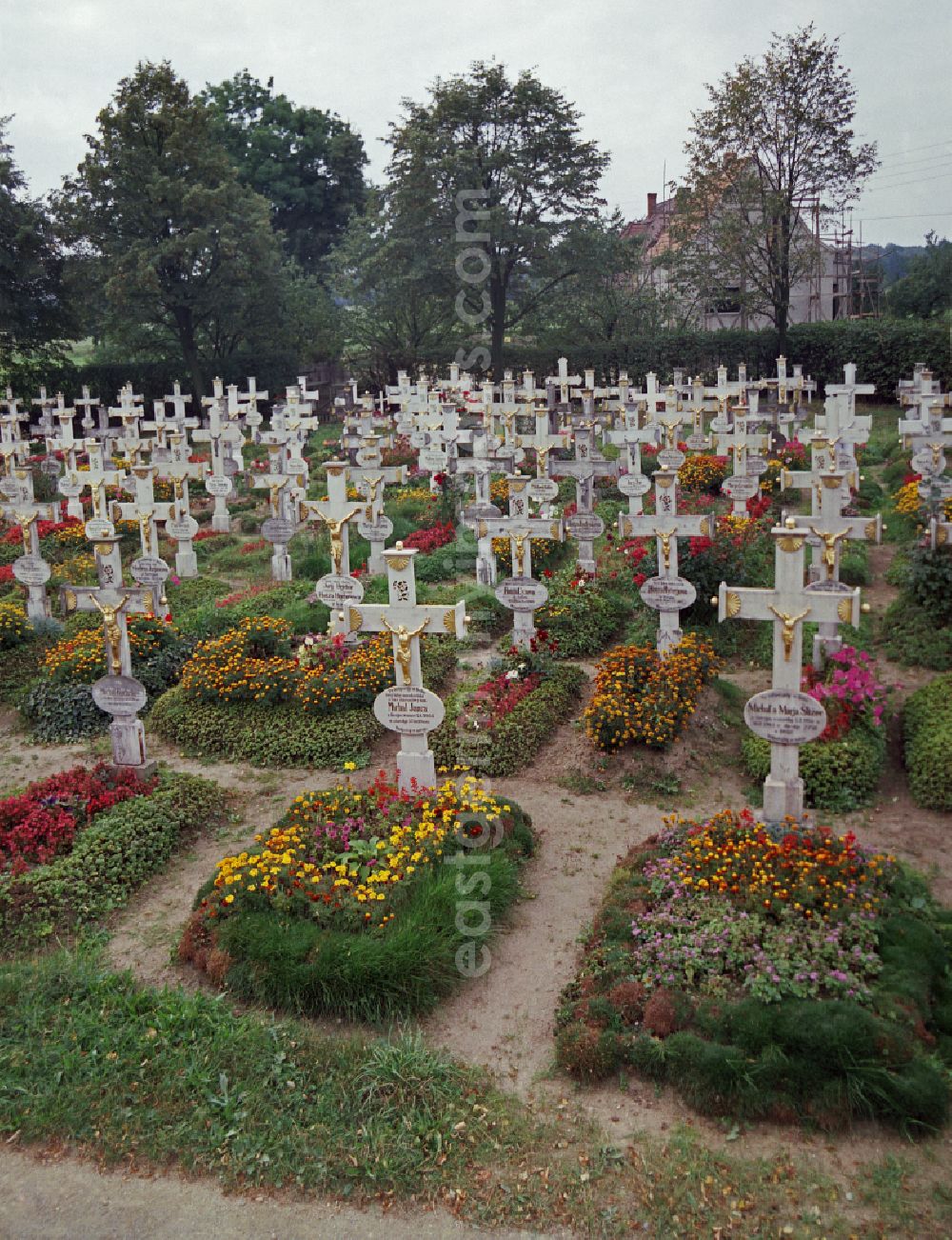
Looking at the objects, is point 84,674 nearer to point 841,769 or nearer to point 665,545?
point 665,545

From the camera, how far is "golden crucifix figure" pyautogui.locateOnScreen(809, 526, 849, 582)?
1096 centimetres

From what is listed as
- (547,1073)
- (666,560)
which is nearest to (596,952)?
(547,1073)

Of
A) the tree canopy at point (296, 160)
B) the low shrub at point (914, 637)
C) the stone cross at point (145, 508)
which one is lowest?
the low shrub at point (914, 637)

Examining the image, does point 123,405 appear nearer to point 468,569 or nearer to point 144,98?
point 144,98

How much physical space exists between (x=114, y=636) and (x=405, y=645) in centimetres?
301

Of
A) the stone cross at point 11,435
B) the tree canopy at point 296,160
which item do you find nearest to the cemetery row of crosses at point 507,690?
the stone cross at point 11,435

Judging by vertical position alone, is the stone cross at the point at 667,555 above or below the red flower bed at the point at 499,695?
above

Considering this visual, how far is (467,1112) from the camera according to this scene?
5668 mm

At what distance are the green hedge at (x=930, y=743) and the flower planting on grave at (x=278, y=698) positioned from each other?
4995mm

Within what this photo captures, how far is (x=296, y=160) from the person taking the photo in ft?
153

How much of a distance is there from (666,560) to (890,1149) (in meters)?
7.53

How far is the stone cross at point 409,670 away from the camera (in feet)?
30.2

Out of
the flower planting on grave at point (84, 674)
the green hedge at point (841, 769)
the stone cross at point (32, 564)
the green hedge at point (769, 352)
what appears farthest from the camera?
the green hedge at point (769, 352)

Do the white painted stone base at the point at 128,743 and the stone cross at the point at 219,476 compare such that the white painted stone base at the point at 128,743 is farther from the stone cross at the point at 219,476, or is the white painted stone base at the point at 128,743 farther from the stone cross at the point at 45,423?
the stone cross at the point at 45,423
